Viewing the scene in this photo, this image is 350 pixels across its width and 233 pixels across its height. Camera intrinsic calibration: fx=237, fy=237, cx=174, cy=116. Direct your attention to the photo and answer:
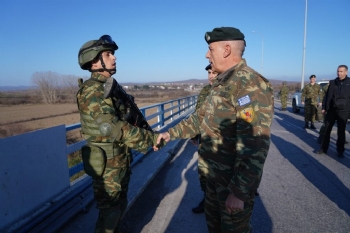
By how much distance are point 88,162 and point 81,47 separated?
44.2 inches

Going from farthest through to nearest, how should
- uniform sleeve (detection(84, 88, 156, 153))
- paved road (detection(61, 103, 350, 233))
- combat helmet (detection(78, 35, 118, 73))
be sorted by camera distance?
paved road (detection(61, 103, 350, 233)) → combat helmet (detection(78, 35, 118, 73)) → uniform sleeve (detection(84, 88, 156, 153))

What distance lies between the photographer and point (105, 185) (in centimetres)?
223

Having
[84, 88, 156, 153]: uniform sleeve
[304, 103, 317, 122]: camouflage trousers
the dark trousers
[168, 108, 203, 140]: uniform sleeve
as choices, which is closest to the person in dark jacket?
the dark trousers

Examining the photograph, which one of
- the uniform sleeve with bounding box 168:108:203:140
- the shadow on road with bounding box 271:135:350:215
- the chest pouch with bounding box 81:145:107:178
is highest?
the uniform sleeve with bounding box 168:108:203:140

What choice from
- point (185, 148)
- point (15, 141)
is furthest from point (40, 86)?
point (15, 141)

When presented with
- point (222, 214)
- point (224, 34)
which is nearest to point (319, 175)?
point (222, 214)

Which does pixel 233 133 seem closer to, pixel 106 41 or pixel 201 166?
pixel 201 166

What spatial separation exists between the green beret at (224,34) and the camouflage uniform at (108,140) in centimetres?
101

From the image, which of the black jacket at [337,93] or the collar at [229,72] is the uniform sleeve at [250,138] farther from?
the black jacket at [337,93]

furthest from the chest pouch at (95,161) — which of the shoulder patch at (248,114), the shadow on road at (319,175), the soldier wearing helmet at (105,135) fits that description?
the shadow on road at (319,175)

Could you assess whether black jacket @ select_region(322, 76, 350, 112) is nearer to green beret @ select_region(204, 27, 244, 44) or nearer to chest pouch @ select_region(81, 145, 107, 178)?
green beret @ select_region(204, 27, 244, 44)

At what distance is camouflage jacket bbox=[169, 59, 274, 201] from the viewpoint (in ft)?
5.27

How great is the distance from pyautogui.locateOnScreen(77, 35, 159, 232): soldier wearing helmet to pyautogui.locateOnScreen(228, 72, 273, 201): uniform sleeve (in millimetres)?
976

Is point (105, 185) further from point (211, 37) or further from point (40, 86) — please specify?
point (40, 86)
